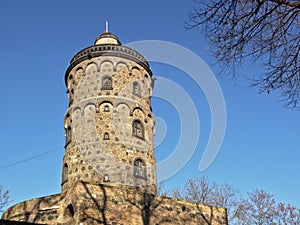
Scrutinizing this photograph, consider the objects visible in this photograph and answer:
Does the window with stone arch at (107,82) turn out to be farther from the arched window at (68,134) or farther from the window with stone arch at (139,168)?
the window with stone arch at (139,168)

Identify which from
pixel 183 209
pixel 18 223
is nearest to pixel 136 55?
pixel 183 209

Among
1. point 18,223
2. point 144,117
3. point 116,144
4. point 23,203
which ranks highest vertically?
point 144,117

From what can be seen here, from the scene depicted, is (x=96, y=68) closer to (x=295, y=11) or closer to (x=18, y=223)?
(x=18, y=223)

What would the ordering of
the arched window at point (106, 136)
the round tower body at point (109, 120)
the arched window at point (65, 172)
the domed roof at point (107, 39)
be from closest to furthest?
the round tower body at point (109, 120)
the arched window at point (106, 136)
the arched window at point (65, 172)
the domed roof at point (107, 39)

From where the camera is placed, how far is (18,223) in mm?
11391

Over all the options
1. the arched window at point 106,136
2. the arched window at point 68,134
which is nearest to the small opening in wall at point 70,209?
the arched window at point 106,136

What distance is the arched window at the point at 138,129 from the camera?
19.7 metres

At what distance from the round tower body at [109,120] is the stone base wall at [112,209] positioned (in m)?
2.88

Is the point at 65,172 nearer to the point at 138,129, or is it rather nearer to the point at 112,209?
the point at 138,129

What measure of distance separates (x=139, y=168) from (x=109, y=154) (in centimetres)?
158

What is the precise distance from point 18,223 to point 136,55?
42.0ft

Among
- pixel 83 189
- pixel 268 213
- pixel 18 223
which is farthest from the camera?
pixel 268 213

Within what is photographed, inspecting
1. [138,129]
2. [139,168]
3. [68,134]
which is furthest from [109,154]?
[68,134]

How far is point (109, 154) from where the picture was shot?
1852 centimetres
